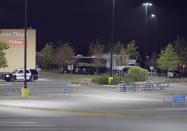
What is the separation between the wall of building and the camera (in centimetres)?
5528

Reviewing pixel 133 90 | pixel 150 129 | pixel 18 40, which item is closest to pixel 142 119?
pixel 150 129

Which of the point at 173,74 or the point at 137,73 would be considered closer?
the point at 137,73

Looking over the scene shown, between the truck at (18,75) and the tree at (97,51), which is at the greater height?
the tree at (97,51)

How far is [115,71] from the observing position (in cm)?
6550

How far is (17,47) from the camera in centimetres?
5566

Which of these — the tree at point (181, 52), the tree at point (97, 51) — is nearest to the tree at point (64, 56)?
the tree at point (97, 51)

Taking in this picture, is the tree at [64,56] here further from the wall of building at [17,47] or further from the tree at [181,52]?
the wall of building at [17,47]

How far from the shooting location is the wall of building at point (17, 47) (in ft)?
181

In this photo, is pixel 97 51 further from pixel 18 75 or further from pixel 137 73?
pixel 18 75

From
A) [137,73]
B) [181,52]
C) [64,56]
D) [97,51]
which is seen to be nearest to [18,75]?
[137,73]

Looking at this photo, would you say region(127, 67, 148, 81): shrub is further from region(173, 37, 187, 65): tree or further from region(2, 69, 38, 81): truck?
region(173, 37, 187, 65): tree

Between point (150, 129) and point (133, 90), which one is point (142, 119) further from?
point (133, 90)

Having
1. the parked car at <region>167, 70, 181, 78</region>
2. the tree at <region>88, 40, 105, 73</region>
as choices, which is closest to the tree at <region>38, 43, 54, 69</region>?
the tree at <region>88, 40, 105, 73</region>

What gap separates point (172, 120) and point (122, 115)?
8.27ft
